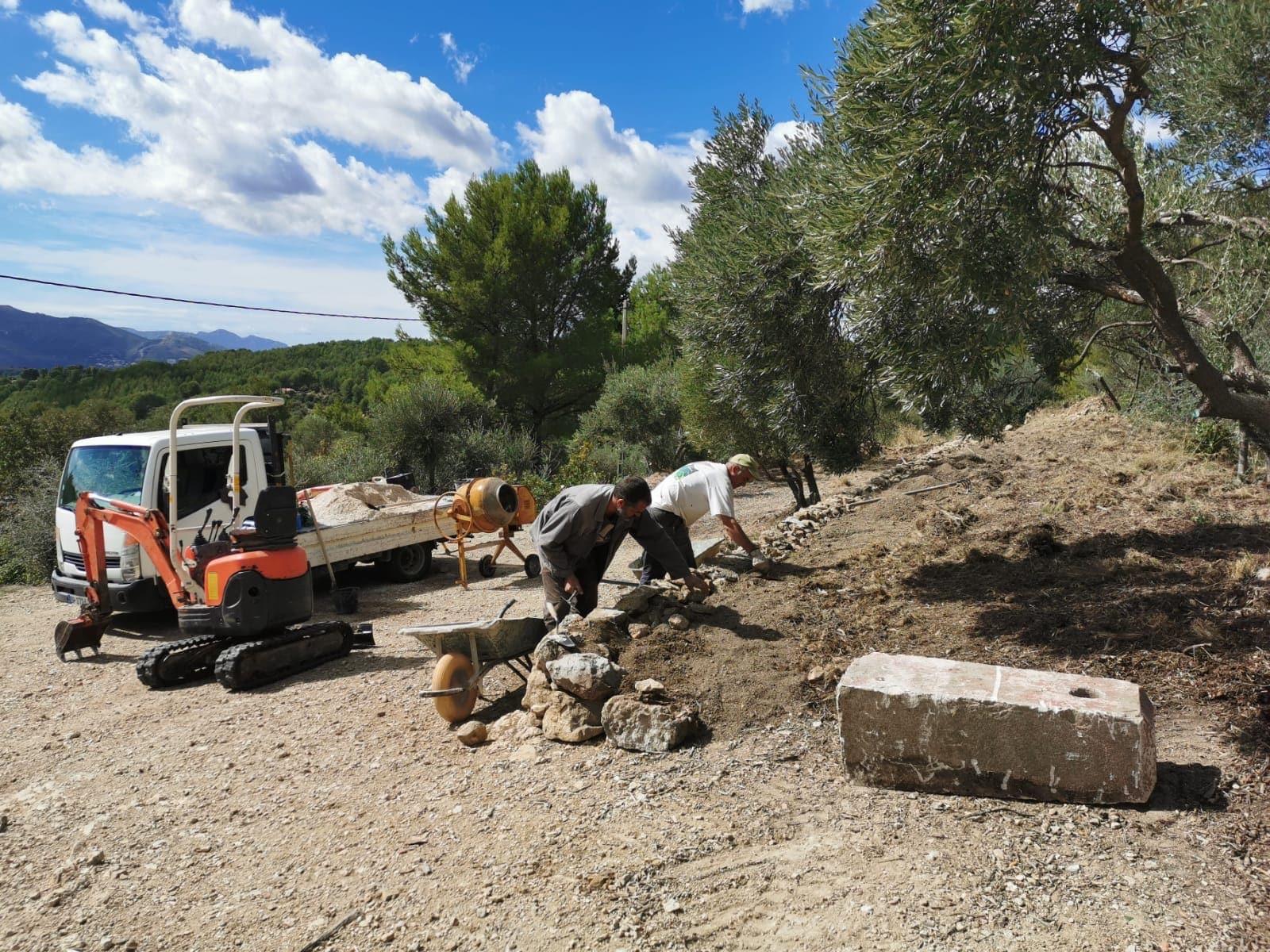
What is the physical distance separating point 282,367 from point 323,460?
42.0m

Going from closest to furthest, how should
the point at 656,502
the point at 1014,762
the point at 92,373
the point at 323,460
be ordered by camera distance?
1. the point at 1014,762
2. the point at 656,502
3. the point at 323,460
4. the point at 92,373

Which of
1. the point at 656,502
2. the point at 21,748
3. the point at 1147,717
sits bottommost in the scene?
the point at 21,748

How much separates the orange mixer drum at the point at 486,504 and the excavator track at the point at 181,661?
3.66 metres

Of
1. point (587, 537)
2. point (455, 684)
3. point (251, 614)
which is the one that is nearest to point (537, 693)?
point (455, 684)

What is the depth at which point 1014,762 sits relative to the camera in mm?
3598

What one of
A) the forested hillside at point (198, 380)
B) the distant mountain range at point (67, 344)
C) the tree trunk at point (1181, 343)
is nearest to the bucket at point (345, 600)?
the tree trunk at point (1181, 343)

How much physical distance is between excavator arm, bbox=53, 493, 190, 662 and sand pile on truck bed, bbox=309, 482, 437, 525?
2.58 metres

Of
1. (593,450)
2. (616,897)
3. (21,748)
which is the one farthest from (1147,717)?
(593,450)

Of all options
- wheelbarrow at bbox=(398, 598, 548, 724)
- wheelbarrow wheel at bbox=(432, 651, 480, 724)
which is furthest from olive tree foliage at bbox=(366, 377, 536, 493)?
wheelbarrow wheel at bbox=(432, 651, 480, 724)

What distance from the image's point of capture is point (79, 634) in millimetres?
7867

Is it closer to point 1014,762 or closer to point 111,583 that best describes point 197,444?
point 111,583

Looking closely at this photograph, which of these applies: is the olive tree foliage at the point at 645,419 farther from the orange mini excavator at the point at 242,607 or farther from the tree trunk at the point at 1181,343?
the tree trunk at the point at 1181,343

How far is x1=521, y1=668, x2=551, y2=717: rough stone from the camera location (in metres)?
4.94

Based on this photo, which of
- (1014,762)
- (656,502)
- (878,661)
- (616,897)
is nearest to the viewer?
(616,897)
